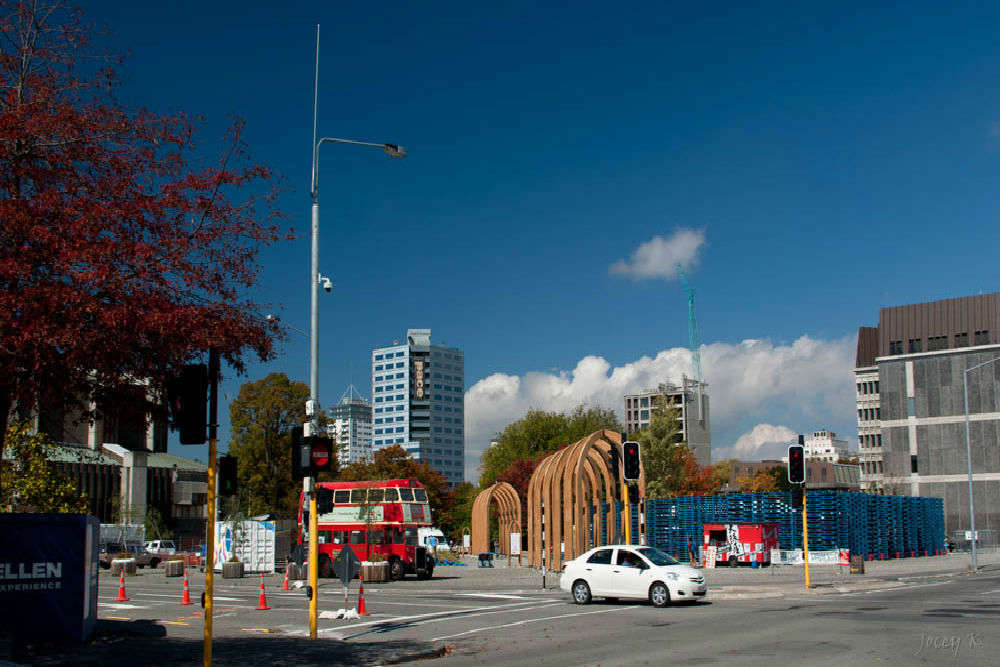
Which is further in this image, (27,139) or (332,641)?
(332,641)

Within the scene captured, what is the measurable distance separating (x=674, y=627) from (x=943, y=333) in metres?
84.1

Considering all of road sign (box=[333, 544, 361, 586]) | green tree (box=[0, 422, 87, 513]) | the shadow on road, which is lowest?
the shadow on road

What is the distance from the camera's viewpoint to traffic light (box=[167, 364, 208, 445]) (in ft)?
39.4

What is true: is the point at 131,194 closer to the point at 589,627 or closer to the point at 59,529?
the point at 59,529

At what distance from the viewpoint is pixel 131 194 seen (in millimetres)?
12234

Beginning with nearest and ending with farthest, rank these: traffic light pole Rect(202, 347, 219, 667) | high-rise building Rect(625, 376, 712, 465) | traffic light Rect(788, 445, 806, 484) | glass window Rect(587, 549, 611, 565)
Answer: traffic light pole Rect(202, 347, 219, 667), glass window Rect(587, 549, 611, 565), traffic light Rect(788, 445, 806, 484), high-rise building Rect(625, 376, 712, 465)

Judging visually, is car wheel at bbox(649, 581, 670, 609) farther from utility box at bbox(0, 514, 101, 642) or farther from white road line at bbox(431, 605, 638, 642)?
utility box at bbox(0, 514, 101, 642)

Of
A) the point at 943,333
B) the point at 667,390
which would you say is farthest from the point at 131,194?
the point at 667,390

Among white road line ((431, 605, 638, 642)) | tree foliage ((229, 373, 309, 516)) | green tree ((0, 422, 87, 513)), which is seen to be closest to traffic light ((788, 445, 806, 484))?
white road line ((431, 605, 638, 642))

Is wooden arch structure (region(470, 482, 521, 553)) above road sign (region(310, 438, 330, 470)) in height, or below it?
below

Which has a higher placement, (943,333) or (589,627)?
(943,333)

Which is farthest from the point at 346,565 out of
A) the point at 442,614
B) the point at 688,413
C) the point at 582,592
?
the point at 688,413

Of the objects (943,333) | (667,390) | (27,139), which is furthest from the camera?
(667,390)

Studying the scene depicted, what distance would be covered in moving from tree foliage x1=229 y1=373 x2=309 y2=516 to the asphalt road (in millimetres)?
27173
